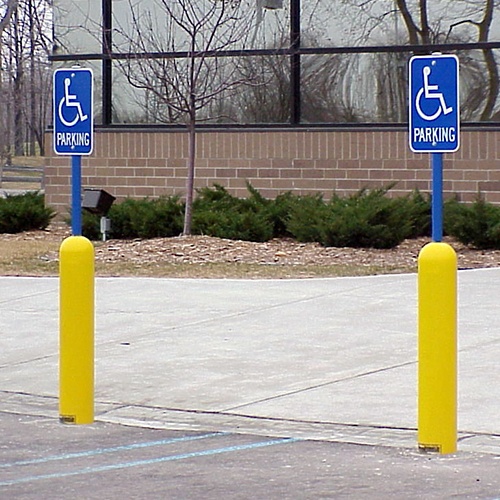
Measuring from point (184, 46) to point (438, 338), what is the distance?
614 inches

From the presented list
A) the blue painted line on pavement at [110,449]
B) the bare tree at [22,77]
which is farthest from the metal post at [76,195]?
the bare tree at [22,77]

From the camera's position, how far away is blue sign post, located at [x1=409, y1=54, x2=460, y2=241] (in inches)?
276

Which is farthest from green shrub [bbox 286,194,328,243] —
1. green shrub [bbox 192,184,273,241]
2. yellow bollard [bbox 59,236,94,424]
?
yellow bollard [bbox 59,236,94,424]

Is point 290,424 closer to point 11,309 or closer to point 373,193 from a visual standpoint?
point 11,309

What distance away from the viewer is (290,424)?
26.5 ft

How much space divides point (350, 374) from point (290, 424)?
162cm

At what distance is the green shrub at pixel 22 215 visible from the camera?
21500mm

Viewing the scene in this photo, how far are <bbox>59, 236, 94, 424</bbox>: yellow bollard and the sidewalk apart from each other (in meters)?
0.56

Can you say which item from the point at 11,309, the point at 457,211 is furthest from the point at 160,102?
the point at 11,309

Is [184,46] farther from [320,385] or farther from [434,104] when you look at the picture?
[434,104]

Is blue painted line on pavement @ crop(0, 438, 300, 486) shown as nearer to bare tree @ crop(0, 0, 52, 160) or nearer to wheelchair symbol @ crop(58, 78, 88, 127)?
wheelchair symbol @ crop(58, 78, 88, 127)

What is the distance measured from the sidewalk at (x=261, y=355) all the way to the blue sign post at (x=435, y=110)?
155 cm

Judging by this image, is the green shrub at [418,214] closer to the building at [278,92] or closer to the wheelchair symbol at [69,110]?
the building at [278,92]

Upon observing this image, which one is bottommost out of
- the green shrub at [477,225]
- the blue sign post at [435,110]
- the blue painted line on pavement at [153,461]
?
the blue painted line on pavement at [153,461]
